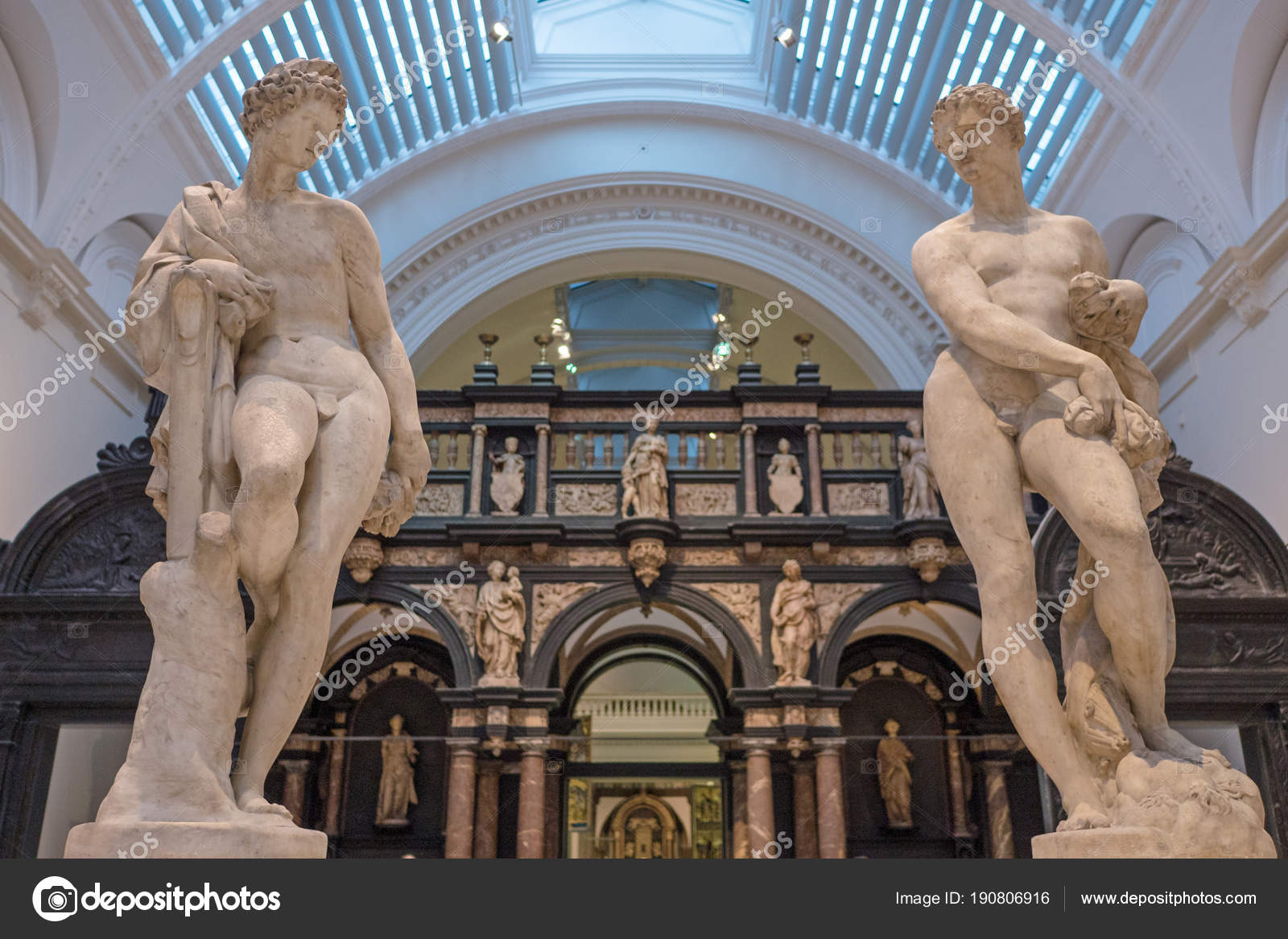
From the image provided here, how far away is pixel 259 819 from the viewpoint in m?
2.59

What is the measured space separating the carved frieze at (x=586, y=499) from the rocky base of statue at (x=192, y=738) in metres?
7.47

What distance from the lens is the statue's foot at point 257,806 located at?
105 inches

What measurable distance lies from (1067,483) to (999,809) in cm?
833

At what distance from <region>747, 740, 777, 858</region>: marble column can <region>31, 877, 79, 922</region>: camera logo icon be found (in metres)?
7.69

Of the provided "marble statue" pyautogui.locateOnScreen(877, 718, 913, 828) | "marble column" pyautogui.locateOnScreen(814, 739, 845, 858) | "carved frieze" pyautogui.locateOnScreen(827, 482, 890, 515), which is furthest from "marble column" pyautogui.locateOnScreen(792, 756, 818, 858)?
"carved frieze" pyautogui.locateOnScreen(827, 482, 890, 515)

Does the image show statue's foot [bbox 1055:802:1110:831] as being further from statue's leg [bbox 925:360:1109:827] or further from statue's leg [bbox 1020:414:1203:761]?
statue's leg [bbox 1020:414:1203:761]

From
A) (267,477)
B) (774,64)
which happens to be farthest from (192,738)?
(774,64)

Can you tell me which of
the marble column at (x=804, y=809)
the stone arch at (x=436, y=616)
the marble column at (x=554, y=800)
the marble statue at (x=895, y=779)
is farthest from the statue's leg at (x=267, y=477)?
the marble statue at (x=895, y=779)

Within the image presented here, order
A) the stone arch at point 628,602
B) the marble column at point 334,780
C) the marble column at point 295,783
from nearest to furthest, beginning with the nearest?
the stone arch at point 628,602 < the marble column at point 295,783 < the marble column at point 334,780

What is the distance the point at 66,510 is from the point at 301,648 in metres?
7.34

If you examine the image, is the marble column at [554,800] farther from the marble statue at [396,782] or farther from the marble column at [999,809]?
the marble column at [999,809]

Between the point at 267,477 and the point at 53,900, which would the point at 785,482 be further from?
the point at 53,900

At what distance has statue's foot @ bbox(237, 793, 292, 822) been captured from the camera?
2.66m

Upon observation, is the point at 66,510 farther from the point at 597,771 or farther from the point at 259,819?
the point at 259,819
